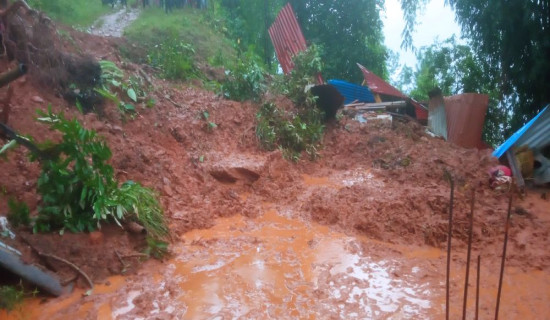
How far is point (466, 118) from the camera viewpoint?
8867 mm

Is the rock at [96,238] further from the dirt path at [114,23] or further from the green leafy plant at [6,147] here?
the dirt path at [114,23]

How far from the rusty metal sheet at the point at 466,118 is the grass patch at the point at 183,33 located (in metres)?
5.32

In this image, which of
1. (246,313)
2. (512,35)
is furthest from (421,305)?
(512,35)

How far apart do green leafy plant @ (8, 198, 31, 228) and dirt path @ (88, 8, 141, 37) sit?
248 inches

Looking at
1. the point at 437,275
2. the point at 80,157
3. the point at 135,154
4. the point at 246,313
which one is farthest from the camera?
the point at 135,154

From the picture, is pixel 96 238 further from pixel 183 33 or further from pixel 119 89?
pixel 183 33

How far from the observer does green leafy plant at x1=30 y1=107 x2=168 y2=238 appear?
3.68 m

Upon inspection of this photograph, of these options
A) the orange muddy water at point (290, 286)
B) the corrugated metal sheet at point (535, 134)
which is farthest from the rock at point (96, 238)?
the corrugated metal sheet at point (535, 134)

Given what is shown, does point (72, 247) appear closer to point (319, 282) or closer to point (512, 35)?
point (319, 282)

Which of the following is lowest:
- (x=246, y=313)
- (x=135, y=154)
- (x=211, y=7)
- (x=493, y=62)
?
(x=246, y=313)

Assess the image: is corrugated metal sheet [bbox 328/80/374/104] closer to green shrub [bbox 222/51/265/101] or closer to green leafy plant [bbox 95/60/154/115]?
green shrub [bbox 222/51/265/101]

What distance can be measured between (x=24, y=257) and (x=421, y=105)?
10230mm

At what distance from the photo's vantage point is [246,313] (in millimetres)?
3344

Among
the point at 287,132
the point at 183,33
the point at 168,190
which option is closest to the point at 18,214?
the point at 168,190
